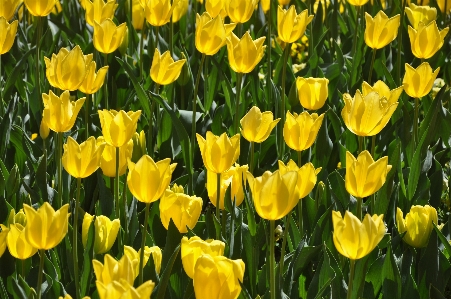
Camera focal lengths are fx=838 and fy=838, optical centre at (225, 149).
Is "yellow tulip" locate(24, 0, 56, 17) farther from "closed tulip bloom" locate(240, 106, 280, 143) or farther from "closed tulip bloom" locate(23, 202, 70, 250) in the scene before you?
"closed tulip bloom" locate(23, 202, 70, 250)

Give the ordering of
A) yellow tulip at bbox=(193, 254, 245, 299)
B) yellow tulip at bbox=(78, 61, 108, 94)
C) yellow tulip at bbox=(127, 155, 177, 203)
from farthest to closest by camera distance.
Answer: yellow tulip at bbox=(78, 61, 108, 94)
yellow tulip at bbox=(127, 155, 177, 203)
yellow tulip at bbox=(193, 254, 245, 299)

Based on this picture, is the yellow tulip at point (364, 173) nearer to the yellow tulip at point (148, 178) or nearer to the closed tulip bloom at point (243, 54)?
the yellow tulip at point (148, 178)

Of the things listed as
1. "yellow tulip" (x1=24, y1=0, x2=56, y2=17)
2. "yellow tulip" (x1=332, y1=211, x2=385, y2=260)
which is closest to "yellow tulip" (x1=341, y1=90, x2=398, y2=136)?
"yellow tulip" (x1=332, y1=211, x2=385, y2=260)

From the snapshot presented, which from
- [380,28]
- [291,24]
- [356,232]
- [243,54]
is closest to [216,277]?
[356,232]

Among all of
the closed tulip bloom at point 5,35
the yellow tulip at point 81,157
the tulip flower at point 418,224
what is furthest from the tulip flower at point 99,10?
the tulip flower at point 418,224

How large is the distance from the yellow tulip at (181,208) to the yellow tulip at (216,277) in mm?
459

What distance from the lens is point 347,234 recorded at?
1.62 m

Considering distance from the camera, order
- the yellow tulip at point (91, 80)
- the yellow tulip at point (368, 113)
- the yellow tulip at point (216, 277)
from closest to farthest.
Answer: the yellow tulip at point (216, 277), the yellow tulip at point (368, 113), the yellow tulip at point (91, 80)

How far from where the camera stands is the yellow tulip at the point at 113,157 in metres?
A: 2.33

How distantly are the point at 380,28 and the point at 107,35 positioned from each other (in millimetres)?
958

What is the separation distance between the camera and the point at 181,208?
2.02 meters

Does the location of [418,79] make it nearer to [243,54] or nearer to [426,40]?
[426,40]

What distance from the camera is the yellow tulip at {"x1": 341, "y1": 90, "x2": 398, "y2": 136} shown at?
2.17 metres

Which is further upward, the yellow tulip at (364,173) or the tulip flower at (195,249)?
the yellow tulip at (364,173)
